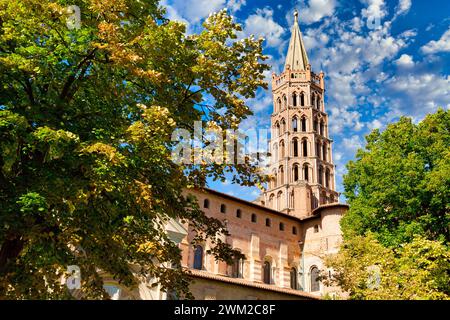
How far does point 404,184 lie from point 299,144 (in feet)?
135

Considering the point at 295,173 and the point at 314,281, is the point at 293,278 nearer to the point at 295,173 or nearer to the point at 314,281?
the point at 314,281

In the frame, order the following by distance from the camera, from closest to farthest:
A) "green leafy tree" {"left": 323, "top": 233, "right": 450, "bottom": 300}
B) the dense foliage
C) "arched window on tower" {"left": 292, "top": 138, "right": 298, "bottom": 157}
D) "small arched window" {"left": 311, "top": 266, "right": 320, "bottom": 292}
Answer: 1. "green leafy tree" {"left": 323, "top": 233, "right": 450, "bottom": 300}
2. the dense foliage
3. "small arched window" {"left": 311, "top": 266, "right": 320, "bottom": 292}
4. "arched window on tower" {"left": 292, "top": 138, "right": 298, "bottom": 157}

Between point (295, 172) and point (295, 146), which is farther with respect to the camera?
point (295, 146)

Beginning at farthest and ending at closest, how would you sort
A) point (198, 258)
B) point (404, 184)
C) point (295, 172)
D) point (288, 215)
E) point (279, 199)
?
1. point (295, 172)
2. point (279, 199)
3. point (288, 215)
4. point (198, 258)
5. point (404, 184)

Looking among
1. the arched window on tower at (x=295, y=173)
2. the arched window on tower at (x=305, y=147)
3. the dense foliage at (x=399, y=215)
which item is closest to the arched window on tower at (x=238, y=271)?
the dense foliage at (x=399, y=215)

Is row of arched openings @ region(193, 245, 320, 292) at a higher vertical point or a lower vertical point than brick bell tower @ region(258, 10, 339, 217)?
lower

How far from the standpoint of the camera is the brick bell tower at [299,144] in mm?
57656

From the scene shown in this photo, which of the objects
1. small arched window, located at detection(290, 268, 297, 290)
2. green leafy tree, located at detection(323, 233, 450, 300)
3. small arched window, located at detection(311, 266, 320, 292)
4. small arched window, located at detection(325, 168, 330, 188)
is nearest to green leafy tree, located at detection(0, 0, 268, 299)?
green leafy tree, located at detection(323, 233, 450, 300)

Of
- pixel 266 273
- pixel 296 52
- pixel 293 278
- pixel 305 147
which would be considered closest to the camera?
pixel 266 273

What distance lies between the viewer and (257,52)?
442 inches

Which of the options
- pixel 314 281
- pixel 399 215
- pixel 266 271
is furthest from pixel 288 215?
pixel 399 215

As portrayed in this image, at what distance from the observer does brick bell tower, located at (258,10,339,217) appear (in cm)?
5766

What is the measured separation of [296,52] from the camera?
240ft

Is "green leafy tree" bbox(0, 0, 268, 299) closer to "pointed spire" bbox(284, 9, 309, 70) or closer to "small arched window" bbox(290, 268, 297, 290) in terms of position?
"small arched window" bbox(290, 268, 297, 290)
